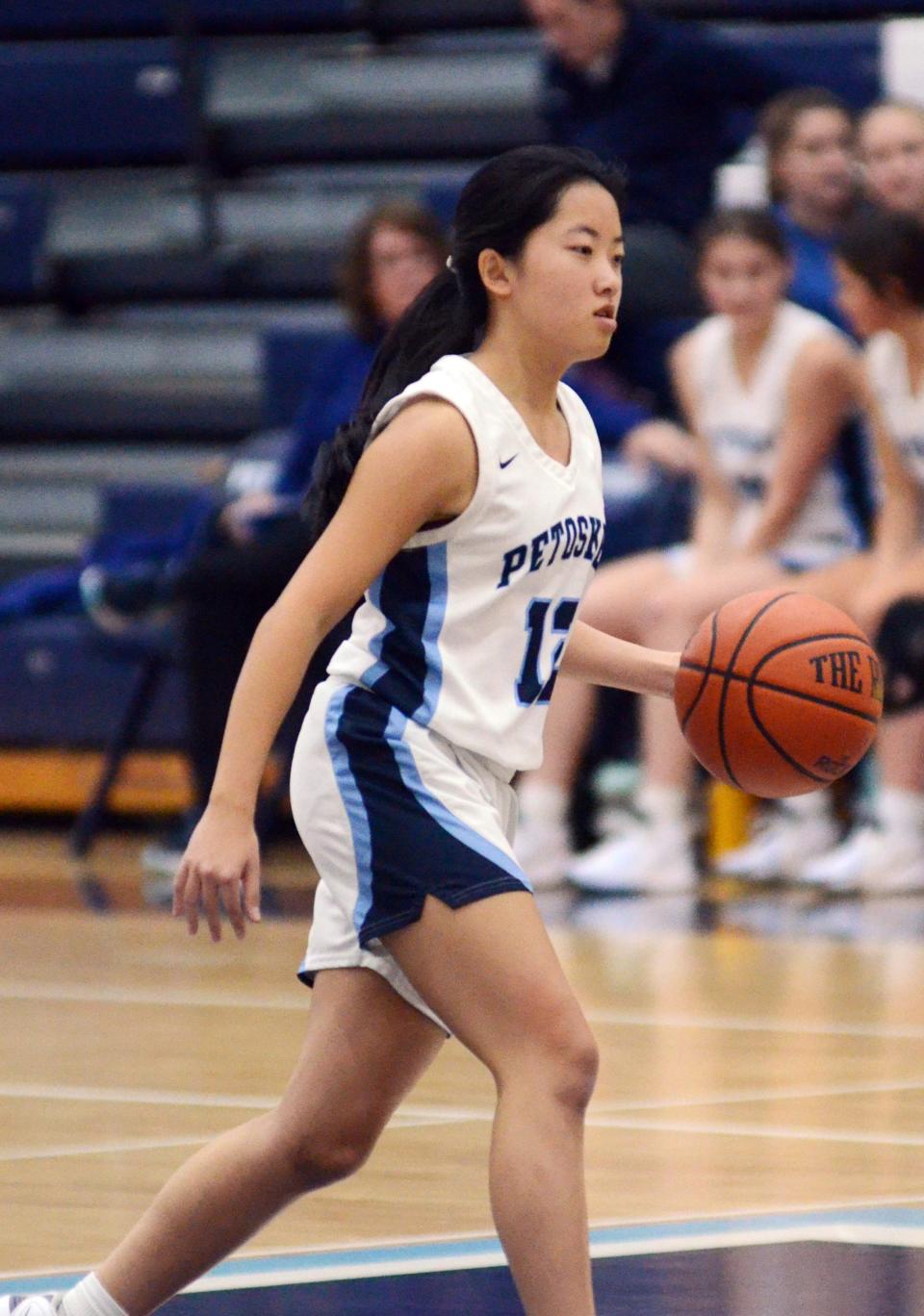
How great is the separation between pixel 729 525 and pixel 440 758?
14.7 feet

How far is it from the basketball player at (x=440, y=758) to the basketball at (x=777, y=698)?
308 millimetres

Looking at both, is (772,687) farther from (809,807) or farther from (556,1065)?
(809,807)

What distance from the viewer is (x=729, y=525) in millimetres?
6883

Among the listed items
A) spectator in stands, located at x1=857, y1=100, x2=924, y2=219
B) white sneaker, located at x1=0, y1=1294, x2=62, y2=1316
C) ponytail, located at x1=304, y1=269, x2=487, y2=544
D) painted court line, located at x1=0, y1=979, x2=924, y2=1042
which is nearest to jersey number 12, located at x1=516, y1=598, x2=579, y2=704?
ponytail, located at x1=304, y1=269, x2=487, y2=544

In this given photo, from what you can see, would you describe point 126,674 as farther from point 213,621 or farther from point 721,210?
point 721,210

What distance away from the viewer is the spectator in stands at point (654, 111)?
759 cm

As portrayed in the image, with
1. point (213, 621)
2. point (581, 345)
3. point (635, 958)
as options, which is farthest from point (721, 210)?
point (581, 345)

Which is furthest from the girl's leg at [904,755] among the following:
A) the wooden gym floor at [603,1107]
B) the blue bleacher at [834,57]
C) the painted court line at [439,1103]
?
the blue bleacher at [834,57]

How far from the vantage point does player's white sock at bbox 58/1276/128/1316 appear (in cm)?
252

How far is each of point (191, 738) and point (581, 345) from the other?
4.78m

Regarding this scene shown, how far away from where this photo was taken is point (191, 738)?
725 cm

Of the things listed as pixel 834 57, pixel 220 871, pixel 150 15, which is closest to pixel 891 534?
pixel 834 57

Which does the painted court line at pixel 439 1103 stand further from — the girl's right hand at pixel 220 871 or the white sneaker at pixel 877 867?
the white sneaker at pixel 877 867

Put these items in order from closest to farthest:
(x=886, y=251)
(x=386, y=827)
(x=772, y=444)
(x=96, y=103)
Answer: (x=386, y=827) → (x=886, y=251) → (x=772, y=444) → (x=96, y=103)
